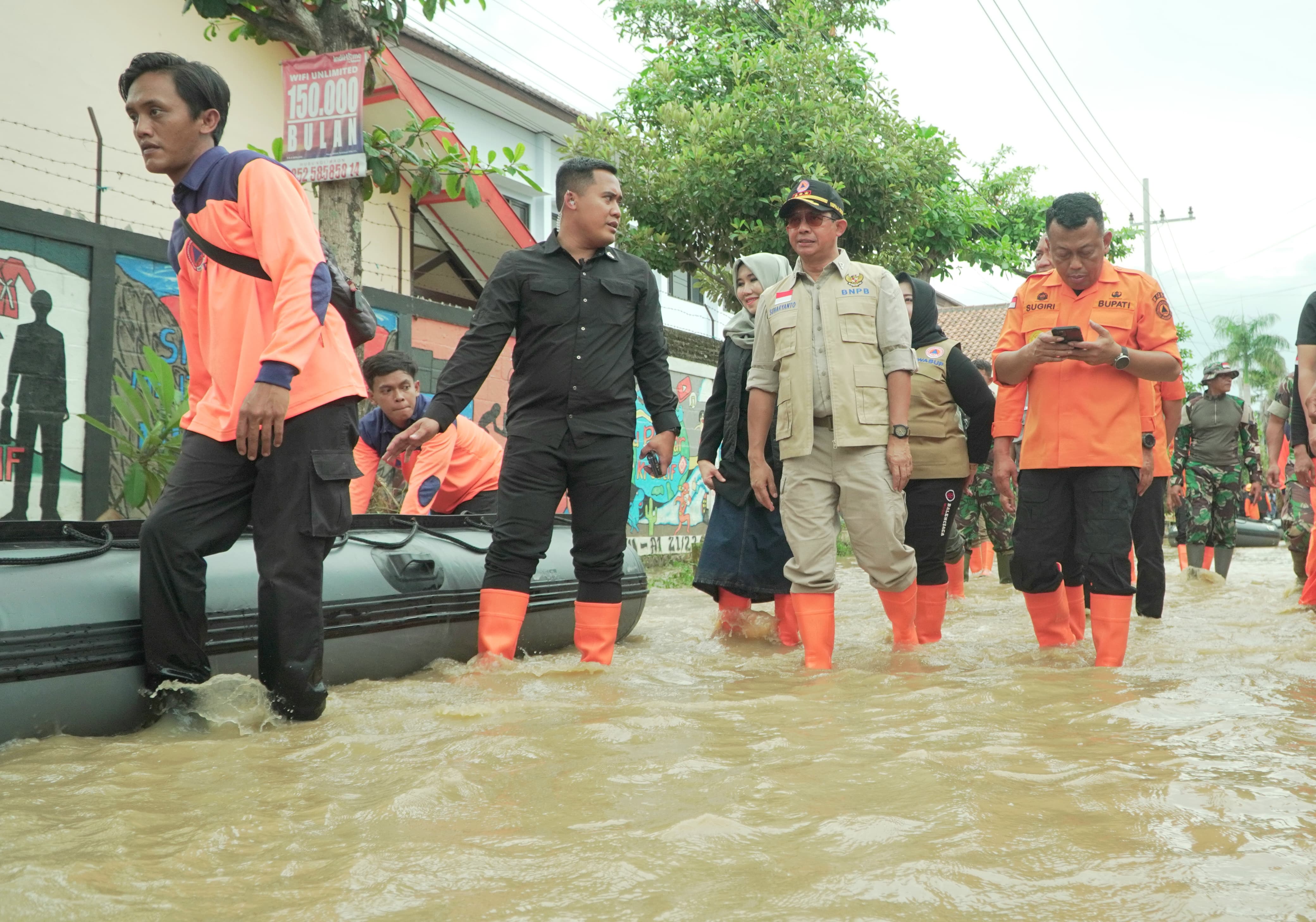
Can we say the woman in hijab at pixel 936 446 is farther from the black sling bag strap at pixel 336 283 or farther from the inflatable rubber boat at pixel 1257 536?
the inflatable rubber boat at pixel 1257 536

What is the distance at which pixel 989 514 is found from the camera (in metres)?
8.29

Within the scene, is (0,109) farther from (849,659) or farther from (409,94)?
(849,659)

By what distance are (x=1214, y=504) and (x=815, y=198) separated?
665 centimetres

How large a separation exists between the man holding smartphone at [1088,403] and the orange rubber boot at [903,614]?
1.45ft

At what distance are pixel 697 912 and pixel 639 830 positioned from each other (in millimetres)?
411

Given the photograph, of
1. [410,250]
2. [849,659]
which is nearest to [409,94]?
[410,250]

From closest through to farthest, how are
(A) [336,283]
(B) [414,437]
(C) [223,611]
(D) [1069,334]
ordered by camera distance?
1. (A) [336,283]
2. (C) [223,611]
3. (B) [414,437]
4. (D) [1069,334]

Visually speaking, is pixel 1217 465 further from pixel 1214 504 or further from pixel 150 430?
pixel 150 430

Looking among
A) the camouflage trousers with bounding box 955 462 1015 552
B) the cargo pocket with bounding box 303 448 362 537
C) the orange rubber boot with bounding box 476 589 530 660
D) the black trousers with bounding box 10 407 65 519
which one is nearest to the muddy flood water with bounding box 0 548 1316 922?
the orange rubber boot with bounding box 476 589 530 660

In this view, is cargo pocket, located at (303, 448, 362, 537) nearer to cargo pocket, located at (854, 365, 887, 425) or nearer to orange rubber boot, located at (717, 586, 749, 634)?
cargo pocket, located at (854, 365, 887, 425)

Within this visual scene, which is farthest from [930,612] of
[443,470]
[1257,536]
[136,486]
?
[1257,536]

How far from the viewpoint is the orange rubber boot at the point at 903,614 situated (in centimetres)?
460

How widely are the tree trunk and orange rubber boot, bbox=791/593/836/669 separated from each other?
11.1 feet

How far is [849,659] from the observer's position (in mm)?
4680
